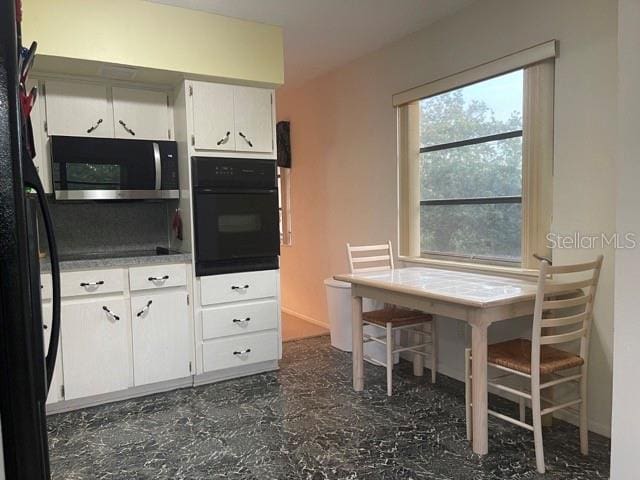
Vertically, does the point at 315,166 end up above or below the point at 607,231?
above

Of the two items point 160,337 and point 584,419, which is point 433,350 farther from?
point 160,337

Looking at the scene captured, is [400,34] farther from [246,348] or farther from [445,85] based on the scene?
[246,348]

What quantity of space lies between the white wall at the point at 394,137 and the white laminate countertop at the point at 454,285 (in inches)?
15.8

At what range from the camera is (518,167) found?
2.90 meters

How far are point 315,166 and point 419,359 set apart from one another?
240cm

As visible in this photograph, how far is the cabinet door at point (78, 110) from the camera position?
3027 millimetres

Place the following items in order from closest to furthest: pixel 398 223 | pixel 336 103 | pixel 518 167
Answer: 1. pixel 518 167
2. pixel 398 223
3. pixel 336 103

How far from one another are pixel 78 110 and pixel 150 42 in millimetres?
669

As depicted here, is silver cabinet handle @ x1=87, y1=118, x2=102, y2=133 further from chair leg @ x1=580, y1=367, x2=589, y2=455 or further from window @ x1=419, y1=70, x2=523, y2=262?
chair leg @ x1=580, y1=367, x2=589, y2=455

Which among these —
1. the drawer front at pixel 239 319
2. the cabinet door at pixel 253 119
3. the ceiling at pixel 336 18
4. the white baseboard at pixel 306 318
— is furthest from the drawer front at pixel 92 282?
the white baseboard at pixel 306 318

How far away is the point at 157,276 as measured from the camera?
3115mm

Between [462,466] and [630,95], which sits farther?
[462,466]

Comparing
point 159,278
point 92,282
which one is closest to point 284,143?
point 159,278

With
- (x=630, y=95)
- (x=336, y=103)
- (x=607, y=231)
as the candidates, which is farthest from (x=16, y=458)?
(x=336, y=103)
